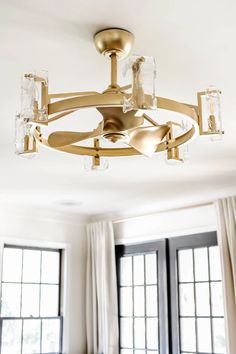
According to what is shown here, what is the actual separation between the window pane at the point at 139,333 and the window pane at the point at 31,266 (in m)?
1.22

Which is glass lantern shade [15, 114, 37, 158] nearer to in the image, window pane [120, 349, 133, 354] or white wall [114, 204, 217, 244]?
white wall [114, 204, 217, 244]

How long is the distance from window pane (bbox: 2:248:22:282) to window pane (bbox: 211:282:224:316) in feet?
6.97

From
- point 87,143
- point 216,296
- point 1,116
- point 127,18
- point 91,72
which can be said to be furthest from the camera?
point 216,296

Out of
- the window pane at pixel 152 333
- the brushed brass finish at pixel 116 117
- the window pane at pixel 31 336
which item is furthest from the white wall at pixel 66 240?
the brushed brass finish at pixel 116 117

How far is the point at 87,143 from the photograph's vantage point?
3598 mm

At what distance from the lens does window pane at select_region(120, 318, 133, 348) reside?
18.8 feet

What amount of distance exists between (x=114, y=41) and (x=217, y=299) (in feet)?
11.3

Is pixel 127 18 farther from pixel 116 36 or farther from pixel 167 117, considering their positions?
pixel 167 117

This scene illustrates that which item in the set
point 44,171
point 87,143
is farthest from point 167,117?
point 44,171

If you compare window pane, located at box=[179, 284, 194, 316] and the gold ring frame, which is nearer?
the gold ring frame

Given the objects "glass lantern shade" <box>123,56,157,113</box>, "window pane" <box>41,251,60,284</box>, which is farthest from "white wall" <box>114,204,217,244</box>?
"glass lantern shade" <box>123,56,157,113</box>

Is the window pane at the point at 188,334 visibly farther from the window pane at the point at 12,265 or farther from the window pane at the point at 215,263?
the window pane at the point at 12,265

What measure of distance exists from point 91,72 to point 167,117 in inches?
29.3

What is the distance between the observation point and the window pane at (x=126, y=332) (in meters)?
5.72
